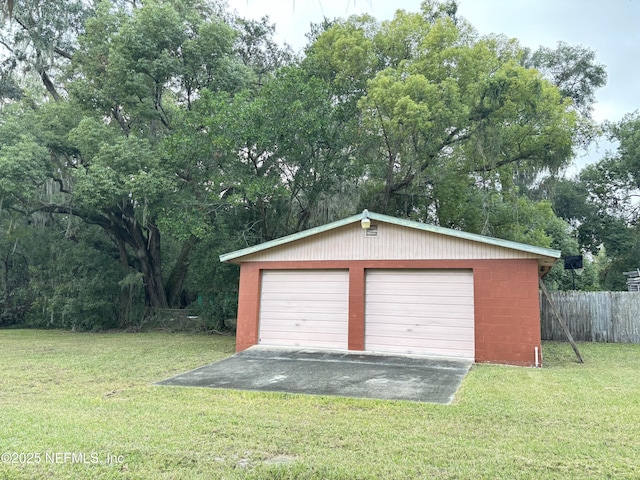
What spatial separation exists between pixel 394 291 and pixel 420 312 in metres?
0.65

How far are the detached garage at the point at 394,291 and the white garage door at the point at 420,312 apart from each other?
19 mm

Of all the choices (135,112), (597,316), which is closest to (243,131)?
(135,112)

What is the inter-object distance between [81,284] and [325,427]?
44.4 feet

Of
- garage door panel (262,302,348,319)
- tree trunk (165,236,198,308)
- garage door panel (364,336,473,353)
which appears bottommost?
garage door panel (364,336,473,353)

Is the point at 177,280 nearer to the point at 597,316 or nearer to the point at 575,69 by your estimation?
the point at 597,316

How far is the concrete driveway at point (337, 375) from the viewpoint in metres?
5.62

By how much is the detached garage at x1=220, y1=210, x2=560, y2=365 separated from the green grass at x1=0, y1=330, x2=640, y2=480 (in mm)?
1468

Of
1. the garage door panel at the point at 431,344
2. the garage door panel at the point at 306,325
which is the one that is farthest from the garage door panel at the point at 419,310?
the garage door panel at the point at 306,325

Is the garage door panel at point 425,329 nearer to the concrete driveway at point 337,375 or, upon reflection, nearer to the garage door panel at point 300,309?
the concrete driveway at point 337,375

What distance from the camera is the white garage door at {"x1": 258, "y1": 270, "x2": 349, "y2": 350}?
915cm

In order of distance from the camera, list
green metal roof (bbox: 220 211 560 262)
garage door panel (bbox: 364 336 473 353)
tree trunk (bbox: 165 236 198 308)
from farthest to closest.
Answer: tree trunk (bbox: 165 236 198 308), garage door panel (bbox: 364 336 473 353), green metal roof (bbox: 220 211 560 262)

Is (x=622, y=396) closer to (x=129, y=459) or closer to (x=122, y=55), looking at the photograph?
(x=129, y=459)

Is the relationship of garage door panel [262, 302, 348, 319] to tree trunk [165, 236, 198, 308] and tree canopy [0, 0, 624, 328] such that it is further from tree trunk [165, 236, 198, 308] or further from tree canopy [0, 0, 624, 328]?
tree trunk [165, 236, 198, 308]

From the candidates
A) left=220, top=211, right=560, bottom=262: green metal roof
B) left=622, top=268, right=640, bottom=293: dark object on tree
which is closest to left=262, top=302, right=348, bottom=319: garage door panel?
left=220, top=211, right=560, bottom=262: green metal roof
